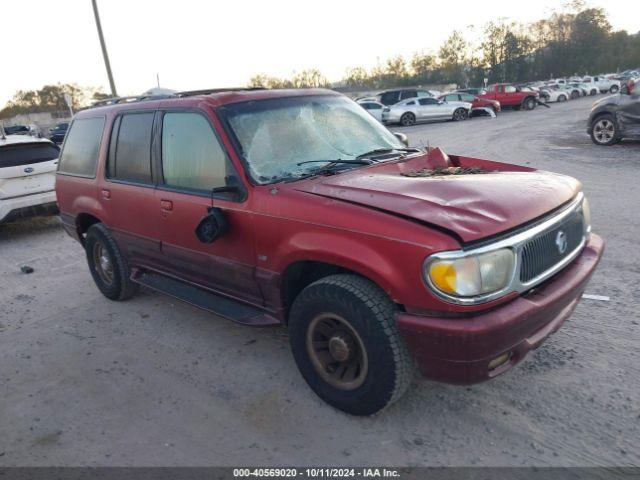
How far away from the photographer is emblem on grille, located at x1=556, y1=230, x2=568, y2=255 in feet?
9.47

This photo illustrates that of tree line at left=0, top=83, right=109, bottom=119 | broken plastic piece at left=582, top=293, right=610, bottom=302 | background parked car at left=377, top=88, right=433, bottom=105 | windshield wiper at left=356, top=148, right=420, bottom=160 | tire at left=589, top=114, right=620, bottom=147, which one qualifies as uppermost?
tree line at left=0, top=83, right=109, bottom=119

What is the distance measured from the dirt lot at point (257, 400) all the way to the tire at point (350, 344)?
17 cm

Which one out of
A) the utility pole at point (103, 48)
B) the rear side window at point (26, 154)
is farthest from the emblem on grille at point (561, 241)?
the utility pole at point (103, 48)

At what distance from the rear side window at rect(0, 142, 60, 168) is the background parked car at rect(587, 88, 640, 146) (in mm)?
11396

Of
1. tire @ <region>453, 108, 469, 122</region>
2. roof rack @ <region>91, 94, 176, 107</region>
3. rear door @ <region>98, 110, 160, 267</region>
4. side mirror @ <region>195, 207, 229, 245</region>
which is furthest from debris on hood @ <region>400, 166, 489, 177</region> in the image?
tire @ <region>453, 108, 469, 122</region>

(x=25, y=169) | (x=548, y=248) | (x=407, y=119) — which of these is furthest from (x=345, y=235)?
(x=407, y=119)

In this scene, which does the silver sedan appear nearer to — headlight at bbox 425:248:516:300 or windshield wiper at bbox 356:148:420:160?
windshield wiper at bbox 356:148:420:160

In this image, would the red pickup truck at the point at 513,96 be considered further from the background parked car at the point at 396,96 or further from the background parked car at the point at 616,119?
the background parked car at the point at 616,119

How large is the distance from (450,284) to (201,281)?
7.04 ft

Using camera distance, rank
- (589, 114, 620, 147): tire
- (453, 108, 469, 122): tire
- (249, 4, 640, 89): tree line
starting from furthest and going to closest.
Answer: (249, 4, 640, 89): tree line, (453, 108, 469, 122): tire, (589, 114, 620, 147): tire

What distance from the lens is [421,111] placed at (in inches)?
981

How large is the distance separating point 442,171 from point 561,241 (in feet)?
3.07

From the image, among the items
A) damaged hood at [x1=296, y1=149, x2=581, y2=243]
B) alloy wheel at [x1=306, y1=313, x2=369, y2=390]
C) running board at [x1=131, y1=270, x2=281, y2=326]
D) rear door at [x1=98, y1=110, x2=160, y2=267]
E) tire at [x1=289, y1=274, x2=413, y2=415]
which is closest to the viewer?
damaged hood at [x1=296, y1=149, x2=581, y2=243]

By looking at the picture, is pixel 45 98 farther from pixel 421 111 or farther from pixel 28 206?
pixel 28 206
